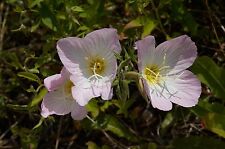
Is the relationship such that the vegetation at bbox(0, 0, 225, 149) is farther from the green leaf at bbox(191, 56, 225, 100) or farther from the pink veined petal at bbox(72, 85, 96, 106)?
the pink veined petal at bbox(72, 85, 96, 106)

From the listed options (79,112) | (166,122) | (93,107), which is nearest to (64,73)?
(79,112)

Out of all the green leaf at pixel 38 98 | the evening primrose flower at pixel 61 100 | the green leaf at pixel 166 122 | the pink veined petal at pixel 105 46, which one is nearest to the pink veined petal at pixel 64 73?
the evening primrose flower at pixel 61 100

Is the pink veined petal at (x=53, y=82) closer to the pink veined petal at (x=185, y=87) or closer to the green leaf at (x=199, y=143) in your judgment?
the pink veined petal at (x=185, y=87)

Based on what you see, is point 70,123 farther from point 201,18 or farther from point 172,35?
point 201,18

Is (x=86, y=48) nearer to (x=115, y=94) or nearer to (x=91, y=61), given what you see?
(x=91, y=61)

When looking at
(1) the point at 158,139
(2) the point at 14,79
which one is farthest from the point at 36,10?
(1) the point at 158,139

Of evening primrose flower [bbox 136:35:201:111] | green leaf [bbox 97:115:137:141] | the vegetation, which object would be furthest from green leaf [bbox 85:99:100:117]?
evening primrose flower [bbox 136:35:201:111]

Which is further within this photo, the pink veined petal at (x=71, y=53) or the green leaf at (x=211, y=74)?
the green leaf at (x=211, y=74)

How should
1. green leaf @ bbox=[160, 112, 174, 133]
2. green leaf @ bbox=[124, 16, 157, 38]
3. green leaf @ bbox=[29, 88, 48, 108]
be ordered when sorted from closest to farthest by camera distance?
green leaf @ bbox=[29, 88, 48, 108]
green leaf @ bbox=[124, 16, 157, 38]
green leaf @ bbox=[160, 112, 174, 133]
